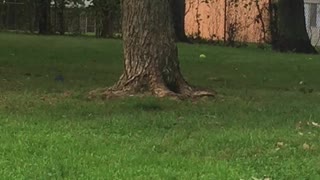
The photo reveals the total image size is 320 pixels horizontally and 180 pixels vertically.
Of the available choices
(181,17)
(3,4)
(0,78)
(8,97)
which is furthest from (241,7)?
(8,97)

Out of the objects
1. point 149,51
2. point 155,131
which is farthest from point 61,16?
point 155,131

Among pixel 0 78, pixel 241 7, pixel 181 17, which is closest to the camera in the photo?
pixel 0 78

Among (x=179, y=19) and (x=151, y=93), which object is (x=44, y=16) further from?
(x=151, y=93)

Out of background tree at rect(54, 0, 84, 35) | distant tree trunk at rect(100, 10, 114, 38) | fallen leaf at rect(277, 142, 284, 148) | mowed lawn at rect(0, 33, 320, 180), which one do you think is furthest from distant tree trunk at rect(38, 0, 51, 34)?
fallen leaf at rect(277, 142, 284, 148)

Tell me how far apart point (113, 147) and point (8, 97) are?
3268mm

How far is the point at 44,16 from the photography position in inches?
1289

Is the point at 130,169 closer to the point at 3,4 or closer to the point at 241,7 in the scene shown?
the point at 241,7

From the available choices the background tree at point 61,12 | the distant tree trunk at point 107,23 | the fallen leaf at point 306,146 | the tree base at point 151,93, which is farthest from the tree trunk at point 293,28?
the fallen leaf at point 306,146

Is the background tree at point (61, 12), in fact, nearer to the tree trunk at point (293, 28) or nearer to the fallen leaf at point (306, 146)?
the tree trunk at point (293, 28)

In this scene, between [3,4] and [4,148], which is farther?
[3,4]

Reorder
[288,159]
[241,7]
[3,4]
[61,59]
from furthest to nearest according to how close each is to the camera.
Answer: [3,4] → [241,7] → [61,59] → [288,159]

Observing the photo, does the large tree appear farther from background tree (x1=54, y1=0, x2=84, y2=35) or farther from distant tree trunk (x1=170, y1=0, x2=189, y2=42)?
background tree (x1=54, y1=0, x2=84, y2=35)

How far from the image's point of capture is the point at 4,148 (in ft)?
20.1

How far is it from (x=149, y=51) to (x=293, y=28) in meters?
14.4
